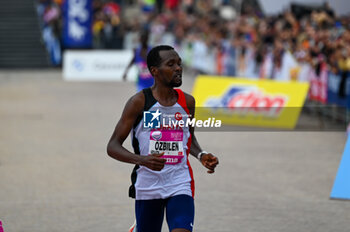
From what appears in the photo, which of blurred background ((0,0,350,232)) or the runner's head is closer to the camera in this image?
the runner's head

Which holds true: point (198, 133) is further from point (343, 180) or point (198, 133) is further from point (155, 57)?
point (155, 57)

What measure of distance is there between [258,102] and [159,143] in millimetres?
11146

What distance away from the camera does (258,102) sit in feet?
53.2

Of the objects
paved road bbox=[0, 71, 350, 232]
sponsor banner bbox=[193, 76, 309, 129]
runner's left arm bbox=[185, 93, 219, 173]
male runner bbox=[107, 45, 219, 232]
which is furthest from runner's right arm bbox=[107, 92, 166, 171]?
sponsor banner bbox=[193, 76, 309, 129]

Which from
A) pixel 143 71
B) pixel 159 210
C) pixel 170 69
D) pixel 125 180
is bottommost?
pixel 143 71

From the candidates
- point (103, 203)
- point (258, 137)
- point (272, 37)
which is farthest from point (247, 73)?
point (103, 203)

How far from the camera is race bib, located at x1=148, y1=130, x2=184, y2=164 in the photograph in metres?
5.21

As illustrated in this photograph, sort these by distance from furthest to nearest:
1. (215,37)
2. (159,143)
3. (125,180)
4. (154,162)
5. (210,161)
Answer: (215,37) → (125,180) → (159,143) → (210,161) → (154,162)

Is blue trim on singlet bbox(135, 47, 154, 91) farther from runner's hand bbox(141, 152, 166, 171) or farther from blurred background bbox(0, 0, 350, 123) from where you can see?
runner's hand bbox(141, 152, 166, 171)

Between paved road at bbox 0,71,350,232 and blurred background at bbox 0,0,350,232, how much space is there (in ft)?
0.06

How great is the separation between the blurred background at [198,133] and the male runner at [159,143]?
241 cm

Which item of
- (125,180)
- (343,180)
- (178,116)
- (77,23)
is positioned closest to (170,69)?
(178,116)

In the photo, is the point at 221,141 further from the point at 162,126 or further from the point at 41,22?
the point at 41,22

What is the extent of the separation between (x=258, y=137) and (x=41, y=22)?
2511 centimetres
